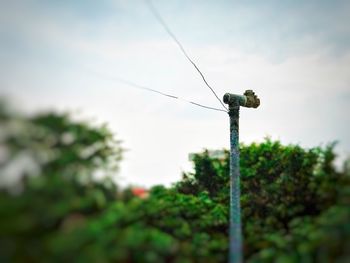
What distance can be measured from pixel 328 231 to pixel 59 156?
3137mm

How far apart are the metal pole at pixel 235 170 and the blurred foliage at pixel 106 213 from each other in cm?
25

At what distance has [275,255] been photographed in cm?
466

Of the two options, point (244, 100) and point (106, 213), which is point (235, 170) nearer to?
point (244, 100)

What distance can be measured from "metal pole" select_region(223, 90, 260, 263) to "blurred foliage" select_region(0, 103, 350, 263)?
0.25 meters

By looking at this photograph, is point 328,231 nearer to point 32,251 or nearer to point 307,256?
point 307,256

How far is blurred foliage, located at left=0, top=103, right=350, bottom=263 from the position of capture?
3.28 metres

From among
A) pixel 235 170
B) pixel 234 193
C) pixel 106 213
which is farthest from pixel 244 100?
pixel 106 213

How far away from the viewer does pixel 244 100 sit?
7.95 metres

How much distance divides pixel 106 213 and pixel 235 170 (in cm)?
349

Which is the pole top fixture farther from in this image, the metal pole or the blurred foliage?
the blurred foliage

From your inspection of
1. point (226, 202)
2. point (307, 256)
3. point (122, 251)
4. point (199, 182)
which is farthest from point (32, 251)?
point (199, 182)

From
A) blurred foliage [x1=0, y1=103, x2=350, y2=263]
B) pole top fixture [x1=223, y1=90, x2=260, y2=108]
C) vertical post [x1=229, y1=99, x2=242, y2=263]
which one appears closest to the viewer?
blurred foliage [x1=0, y1=103, x2=350, y2=263]

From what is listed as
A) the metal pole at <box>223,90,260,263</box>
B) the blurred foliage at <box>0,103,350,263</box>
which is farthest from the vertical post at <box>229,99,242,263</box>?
the blurred foliage at <box>0,103,350,263</box>

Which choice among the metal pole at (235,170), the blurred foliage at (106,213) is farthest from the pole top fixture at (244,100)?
the blurred foliage at (106,213)
